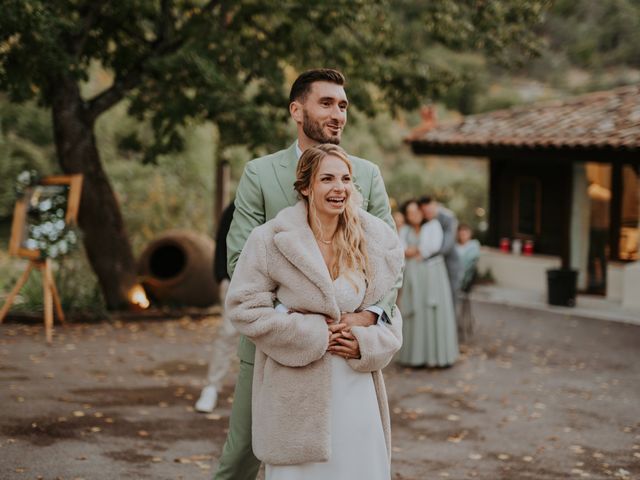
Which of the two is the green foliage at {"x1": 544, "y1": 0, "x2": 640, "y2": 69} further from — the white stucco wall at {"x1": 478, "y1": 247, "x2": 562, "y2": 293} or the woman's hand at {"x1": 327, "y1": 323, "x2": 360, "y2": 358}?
the woman's hand at {"x1": 327, "y1": 323, "x2": 360, "y2": 358}

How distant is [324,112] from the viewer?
3955 mm

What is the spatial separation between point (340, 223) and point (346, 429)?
32.4 inches

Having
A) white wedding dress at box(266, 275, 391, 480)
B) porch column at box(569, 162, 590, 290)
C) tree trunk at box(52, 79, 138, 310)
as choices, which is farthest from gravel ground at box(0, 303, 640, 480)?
porch column at box(569, 162, 590, 290)

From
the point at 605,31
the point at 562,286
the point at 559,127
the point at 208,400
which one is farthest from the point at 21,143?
the point at 605,31

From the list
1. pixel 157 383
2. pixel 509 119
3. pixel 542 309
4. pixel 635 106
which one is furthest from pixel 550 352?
pixel 509 119

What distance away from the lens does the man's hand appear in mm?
3707

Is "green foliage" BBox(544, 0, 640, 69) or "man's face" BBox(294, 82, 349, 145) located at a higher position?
"green foliage" BBox(544, 0, 640, 69)

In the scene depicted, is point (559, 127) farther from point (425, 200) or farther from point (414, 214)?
point (414, 214)

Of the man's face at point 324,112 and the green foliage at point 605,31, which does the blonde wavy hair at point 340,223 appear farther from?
the green foliage at point 605,31

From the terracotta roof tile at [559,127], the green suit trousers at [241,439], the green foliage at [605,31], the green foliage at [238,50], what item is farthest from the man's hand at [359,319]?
the green foliage at [605,31]

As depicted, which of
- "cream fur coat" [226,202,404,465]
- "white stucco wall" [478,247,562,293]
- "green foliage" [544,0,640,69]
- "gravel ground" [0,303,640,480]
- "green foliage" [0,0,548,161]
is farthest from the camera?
"green foliage" [544,0,640,69]

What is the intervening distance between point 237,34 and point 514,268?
8159 mm

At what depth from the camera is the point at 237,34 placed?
1299 centimetres

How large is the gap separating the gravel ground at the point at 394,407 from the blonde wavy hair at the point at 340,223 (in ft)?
9.40
